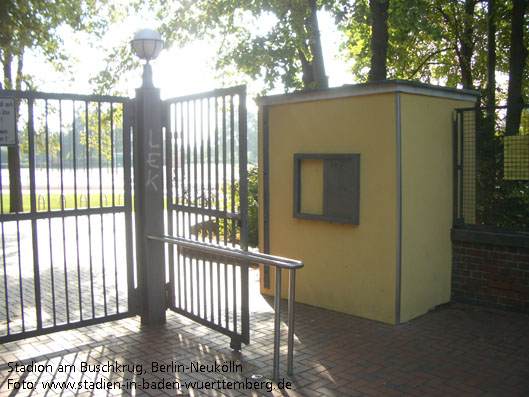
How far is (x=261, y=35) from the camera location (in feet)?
44.6

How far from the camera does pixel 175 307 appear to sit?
20.2ft

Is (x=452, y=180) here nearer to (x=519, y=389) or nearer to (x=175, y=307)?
(x=519, y=389)

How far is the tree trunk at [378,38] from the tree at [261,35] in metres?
1.27

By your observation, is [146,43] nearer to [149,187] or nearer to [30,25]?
[149,187]

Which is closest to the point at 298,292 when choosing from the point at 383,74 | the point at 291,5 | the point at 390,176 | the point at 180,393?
the point at 390,176

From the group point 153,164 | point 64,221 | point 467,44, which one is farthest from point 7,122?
point 467,44

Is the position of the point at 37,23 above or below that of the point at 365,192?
above

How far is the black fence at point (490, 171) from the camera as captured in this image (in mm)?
6828

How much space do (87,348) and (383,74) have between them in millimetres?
8421

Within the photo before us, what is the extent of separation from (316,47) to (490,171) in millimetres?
5988

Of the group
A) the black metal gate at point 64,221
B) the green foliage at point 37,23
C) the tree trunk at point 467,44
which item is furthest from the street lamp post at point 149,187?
the tree trunk at point 467,44

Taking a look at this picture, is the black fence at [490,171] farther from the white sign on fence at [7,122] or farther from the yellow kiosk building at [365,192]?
the white sign on fence at [7,122]

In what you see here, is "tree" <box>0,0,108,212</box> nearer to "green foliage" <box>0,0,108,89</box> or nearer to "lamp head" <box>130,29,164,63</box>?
"green foliage" <box>0,0,108,89</box>

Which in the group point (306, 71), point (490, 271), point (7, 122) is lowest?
point (490, 271)
